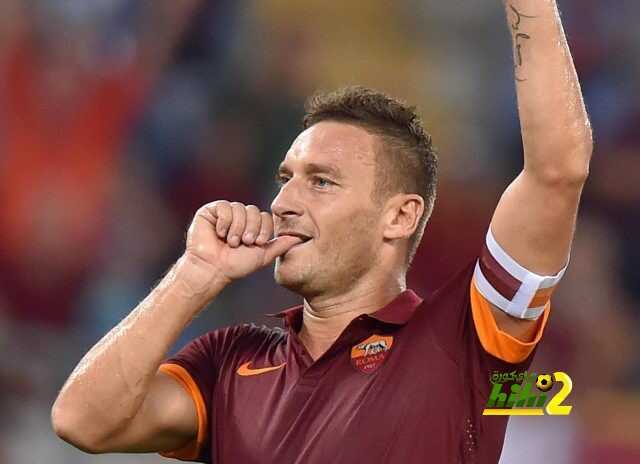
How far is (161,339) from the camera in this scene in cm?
265

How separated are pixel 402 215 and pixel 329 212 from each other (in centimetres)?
23

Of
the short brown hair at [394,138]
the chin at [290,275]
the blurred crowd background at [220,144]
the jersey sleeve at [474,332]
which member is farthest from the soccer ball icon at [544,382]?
the blurred crowd background at [220,144]

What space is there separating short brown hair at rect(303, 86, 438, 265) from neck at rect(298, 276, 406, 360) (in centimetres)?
18

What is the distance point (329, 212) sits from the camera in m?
2.87

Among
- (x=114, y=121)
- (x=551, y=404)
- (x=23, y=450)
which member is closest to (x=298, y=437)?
(x=551, y=404)

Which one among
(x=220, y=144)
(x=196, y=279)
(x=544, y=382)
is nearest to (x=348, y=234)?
(x=196, y=279)

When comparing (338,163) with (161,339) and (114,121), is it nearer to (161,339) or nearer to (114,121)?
(161,339)

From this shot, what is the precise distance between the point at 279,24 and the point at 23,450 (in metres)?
2.64

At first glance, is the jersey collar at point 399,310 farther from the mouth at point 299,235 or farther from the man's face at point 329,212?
the mouth at point 299,235

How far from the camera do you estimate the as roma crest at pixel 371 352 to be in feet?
8.79

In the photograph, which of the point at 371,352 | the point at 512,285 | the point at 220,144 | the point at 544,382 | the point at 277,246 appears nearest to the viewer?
the point at 512,285

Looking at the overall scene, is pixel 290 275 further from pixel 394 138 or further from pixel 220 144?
pixel 220 144

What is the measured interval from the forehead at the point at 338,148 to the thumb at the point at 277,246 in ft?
0.73

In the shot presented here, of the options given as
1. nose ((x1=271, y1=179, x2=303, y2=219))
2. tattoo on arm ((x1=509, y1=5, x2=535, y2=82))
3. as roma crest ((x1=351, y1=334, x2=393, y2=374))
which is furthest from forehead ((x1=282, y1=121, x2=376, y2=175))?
tattoo on arm ((x1=509, y1=5, x2=535, y2=82))
